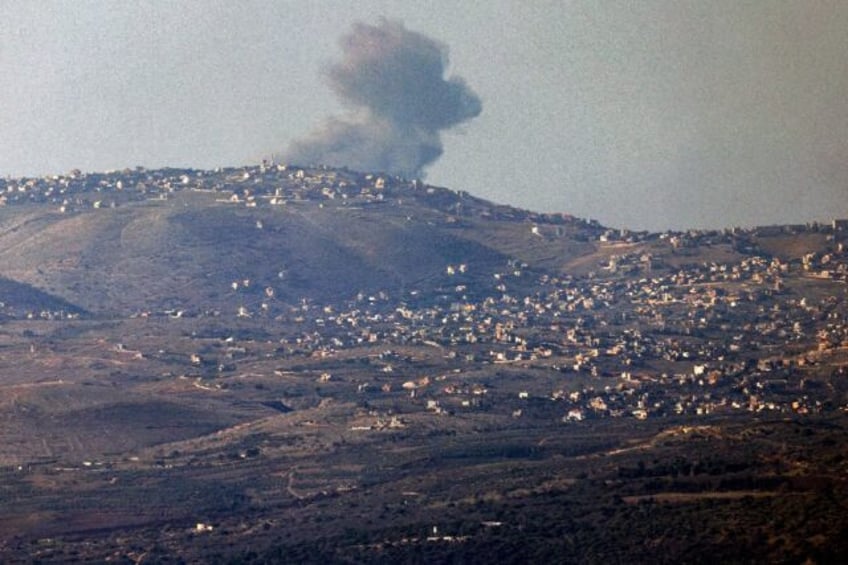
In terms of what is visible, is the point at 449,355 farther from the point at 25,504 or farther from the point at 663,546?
the point at 663,546

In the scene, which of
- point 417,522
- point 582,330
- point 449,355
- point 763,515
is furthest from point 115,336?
point 763,515

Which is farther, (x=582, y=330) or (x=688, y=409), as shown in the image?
(x=582, y=330)

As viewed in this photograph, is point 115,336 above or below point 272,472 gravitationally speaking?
above

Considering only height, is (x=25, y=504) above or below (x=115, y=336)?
below

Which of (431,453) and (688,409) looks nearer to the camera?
(431,453)

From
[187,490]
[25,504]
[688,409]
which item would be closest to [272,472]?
[187,490]

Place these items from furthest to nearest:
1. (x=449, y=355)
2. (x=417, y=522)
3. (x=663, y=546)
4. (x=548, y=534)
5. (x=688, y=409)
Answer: (x=449, y=355)
(x=688, y=409)
(x=417, y=522)
(x=548, y=534)
(x=663, y=546)

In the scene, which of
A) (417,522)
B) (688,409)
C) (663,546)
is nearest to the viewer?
(663,546)

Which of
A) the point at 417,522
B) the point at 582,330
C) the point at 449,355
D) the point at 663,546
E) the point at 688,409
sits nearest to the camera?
the point at 663,546

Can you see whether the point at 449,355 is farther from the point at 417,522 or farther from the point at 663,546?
the point at 663,546
